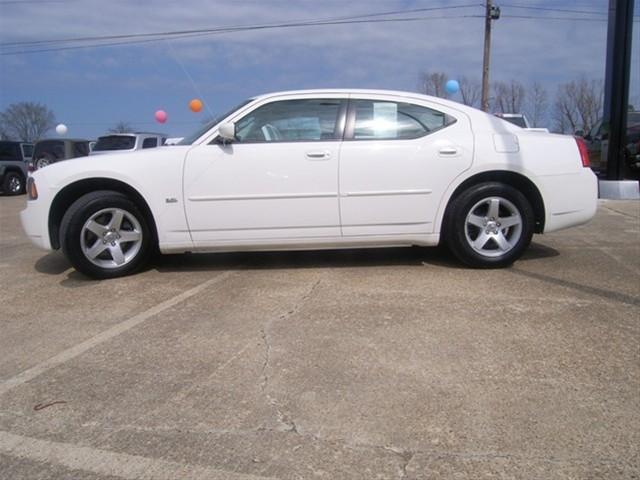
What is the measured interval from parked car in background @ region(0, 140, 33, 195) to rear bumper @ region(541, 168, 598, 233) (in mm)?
17047

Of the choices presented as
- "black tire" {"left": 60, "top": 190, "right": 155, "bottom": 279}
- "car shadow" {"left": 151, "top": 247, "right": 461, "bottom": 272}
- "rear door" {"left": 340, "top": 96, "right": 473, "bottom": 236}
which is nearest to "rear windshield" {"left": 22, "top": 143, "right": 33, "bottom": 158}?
"car shadow" {"left": 151, "top": 247, "right": 461, "bottom": 272}

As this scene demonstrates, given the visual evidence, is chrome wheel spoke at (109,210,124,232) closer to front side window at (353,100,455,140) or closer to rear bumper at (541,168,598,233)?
front side window at (353,100,455,140)

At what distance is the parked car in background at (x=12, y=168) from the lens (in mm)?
17125

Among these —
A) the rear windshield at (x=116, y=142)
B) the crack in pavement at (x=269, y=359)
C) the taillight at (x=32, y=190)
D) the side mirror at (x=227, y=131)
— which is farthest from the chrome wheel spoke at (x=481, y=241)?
the rear windshield at (x=116, y=142)

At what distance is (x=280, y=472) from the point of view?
2043mm

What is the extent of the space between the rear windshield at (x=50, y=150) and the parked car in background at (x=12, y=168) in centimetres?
115

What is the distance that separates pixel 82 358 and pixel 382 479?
6.40 feet

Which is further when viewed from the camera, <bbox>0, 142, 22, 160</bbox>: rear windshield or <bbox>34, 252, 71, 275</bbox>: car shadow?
<bbox>0, 142, 22, 160</bbox>: rear windshield

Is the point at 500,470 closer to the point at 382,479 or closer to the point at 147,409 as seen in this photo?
the point at 382,479

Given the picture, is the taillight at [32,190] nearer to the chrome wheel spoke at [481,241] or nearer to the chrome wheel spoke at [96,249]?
the chrome wheel spoke at [96,249]

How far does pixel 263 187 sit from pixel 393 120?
1267mm

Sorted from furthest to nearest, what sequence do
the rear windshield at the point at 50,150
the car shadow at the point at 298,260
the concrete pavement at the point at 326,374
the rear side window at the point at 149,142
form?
the rear windshield at the point at 50,150 < the rear side window at the point at 149,142 < the car shadow at the point at 298,260 < the concrete pavement at the point at 326,374

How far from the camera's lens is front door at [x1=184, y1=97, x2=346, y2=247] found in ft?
14.9

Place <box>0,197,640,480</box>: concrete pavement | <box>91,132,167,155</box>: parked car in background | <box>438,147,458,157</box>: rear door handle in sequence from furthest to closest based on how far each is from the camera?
<box>91,132,167,155</box>: parked car in background, <box>438,147,458,157</box>: rear door handle, <box>0,197,640,480</box>: concrete pavement
